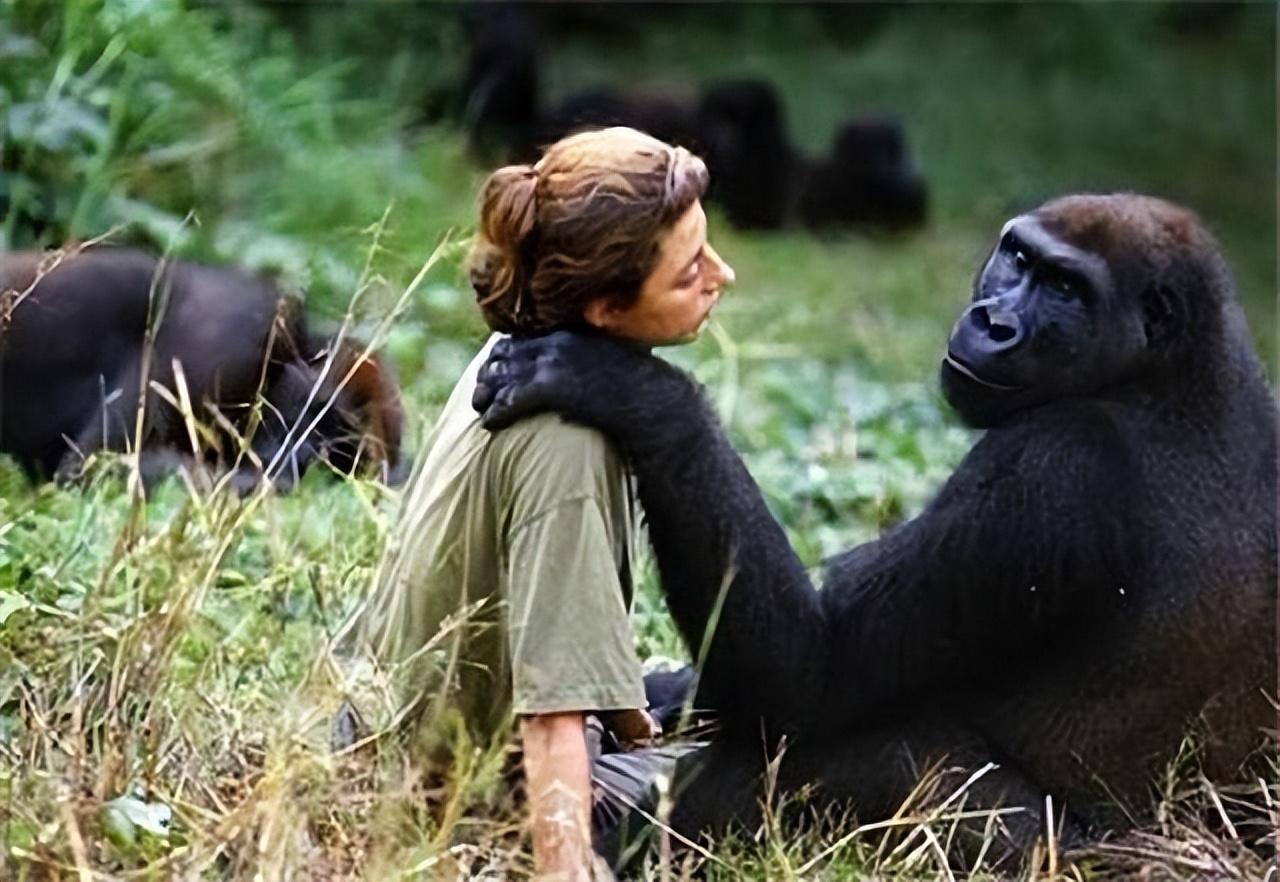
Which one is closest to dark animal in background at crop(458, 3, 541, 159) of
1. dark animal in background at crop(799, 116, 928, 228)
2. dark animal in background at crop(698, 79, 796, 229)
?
dark animal in background at crop(698, 79, 796, 229)

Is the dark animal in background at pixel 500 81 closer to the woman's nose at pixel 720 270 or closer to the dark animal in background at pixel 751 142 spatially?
the dark animal in background at pixel 751 142

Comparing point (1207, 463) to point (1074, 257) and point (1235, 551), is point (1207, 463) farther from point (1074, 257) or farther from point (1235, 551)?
point (1074, 257)

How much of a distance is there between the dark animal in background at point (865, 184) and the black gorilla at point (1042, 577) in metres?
7.45

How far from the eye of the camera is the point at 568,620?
299cm

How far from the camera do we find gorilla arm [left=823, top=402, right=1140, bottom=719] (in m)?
3.31

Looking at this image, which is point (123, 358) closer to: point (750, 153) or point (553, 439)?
point (553, 439)

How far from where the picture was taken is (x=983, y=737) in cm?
342

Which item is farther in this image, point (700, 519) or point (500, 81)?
point (500, 81)

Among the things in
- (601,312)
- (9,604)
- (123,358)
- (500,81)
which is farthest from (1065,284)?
(500,81)

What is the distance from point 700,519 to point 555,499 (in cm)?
26

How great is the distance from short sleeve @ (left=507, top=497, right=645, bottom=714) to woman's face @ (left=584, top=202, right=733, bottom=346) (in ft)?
0.91

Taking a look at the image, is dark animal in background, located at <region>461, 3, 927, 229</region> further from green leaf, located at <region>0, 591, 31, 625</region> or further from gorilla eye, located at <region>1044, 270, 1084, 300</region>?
green leaf, located at <region>0, 591, 31, 625</region>

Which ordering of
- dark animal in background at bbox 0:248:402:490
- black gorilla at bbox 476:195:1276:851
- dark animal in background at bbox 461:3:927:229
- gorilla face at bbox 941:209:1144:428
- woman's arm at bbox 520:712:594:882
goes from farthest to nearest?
dark animal in background at bbox 461:3:927:229 < dark animal in background at bbox 0:248:402:490 < gorilla face at bbox 941:209:1144:428 < black gorilla at bbox 476:195:1276:851 < woman's arm at bbox 520:712:594:882

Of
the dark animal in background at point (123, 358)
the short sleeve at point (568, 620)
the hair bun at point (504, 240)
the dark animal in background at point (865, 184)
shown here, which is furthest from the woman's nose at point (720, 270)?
the dark animal in background at point (865, 184)
